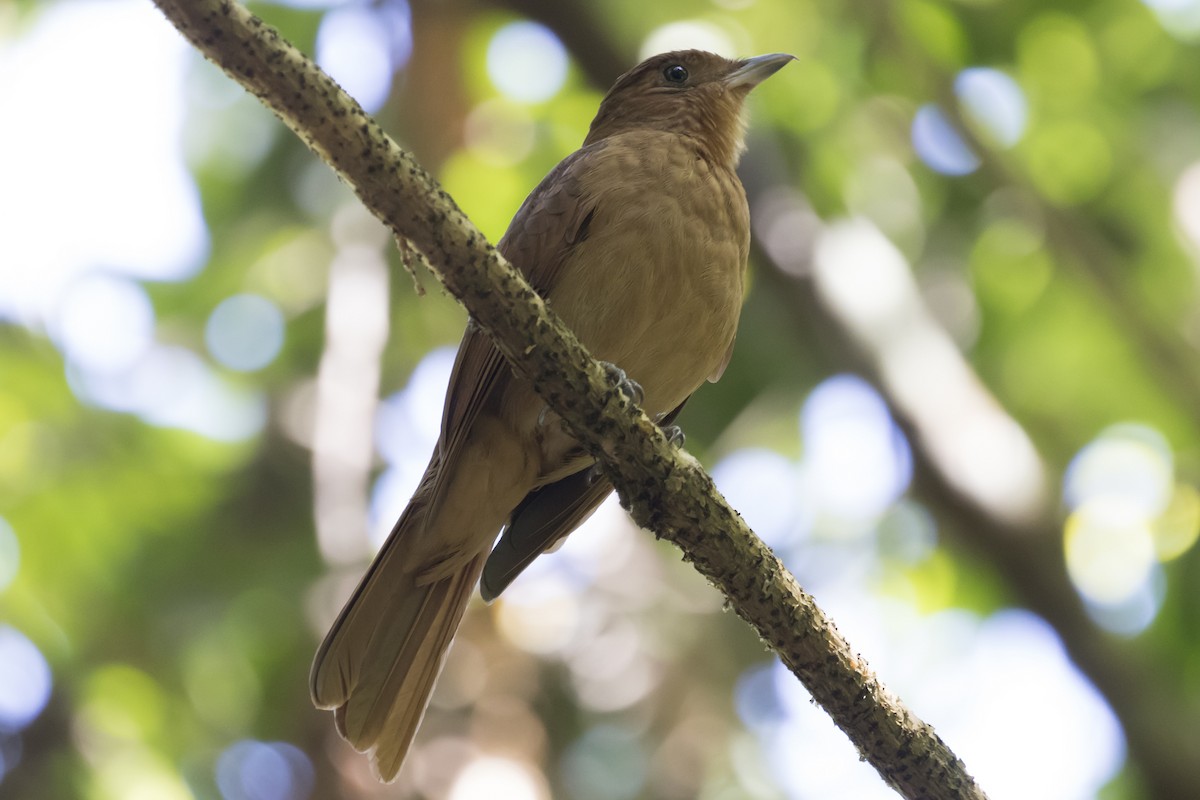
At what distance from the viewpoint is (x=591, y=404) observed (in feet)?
10.5

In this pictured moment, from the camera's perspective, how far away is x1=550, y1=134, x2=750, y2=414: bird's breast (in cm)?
404

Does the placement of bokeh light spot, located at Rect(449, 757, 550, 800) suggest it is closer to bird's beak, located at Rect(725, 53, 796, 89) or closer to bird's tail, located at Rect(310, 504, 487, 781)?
bird's tail, located at Rect(310, 504, 487, 781)

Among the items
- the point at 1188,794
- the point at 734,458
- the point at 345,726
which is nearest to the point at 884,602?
the point at 734,458

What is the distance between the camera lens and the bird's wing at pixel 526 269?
4.08 meters

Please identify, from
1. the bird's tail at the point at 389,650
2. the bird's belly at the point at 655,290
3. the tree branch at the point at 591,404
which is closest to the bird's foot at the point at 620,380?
the tree branch at the point at 591,404

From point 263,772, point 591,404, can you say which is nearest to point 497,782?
point 263,772

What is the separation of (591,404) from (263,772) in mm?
4037

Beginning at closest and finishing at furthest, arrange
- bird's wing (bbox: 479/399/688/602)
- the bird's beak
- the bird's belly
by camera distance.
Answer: the bird's belly
bird's wing (bbox: 479/399/688/602)
the bird's beak

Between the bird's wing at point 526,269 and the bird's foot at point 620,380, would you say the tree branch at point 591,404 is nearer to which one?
the bird's foot at point 620,380

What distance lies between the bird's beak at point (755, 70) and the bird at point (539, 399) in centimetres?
85

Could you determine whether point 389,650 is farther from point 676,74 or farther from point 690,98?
point 676,74

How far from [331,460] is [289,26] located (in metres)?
2.67

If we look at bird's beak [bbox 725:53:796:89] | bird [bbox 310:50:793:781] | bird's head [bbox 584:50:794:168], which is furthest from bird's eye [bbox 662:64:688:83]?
bird [bbox 310:50:793:781]

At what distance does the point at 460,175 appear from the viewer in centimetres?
724
